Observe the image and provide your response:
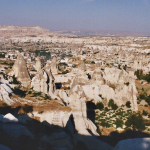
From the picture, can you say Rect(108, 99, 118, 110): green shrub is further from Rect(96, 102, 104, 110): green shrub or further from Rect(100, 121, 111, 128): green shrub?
Rect(100, 121, 111, 128): green shrub

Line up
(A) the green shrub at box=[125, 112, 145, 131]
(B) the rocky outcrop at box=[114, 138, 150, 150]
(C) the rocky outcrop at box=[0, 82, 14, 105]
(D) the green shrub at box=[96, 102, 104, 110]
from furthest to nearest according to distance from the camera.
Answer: (D) the green shrub at box=[96, 102, 104, 110] < (A) the green shrub at box=[125, 112, 145, 131] < (C) the rocky outcrop at box=[0, 82, 14, 105] < (B) the rocky outcrop at box=[114, 138, 150, 150]

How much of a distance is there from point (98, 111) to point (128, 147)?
26.5ft

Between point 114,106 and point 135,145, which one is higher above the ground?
point 135,145

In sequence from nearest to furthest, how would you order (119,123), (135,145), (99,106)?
1. (135,145)
2. (119,123)
3. (99,106)

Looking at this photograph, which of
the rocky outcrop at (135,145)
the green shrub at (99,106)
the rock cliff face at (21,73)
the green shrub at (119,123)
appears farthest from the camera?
the rock cliff face at (21,73)

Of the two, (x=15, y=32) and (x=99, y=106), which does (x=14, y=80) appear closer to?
(x=99, y=106)

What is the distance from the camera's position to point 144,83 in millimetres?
24609

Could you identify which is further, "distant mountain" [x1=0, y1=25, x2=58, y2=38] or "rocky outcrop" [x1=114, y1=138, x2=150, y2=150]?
"distant mountain" [x1=0, y1=25, x2=58, y2=38]

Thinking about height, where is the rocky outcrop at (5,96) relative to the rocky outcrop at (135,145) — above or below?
above

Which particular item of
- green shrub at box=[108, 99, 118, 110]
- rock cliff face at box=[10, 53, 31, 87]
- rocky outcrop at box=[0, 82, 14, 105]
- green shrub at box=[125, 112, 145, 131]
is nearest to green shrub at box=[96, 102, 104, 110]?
green shrub at box=[108, 99, 118, 110]

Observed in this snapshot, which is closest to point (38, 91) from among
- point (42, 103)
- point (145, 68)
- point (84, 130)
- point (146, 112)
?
point (42, 103)

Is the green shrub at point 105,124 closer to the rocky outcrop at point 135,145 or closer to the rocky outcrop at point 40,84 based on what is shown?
the rocky outcrop at point 40,84

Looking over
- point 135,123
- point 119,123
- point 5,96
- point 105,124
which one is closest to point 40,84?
point 5,96

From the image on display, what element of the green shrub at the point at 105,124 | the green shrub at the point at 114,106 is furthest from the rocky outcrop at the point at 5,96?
the green shrub at the point at 114,106
